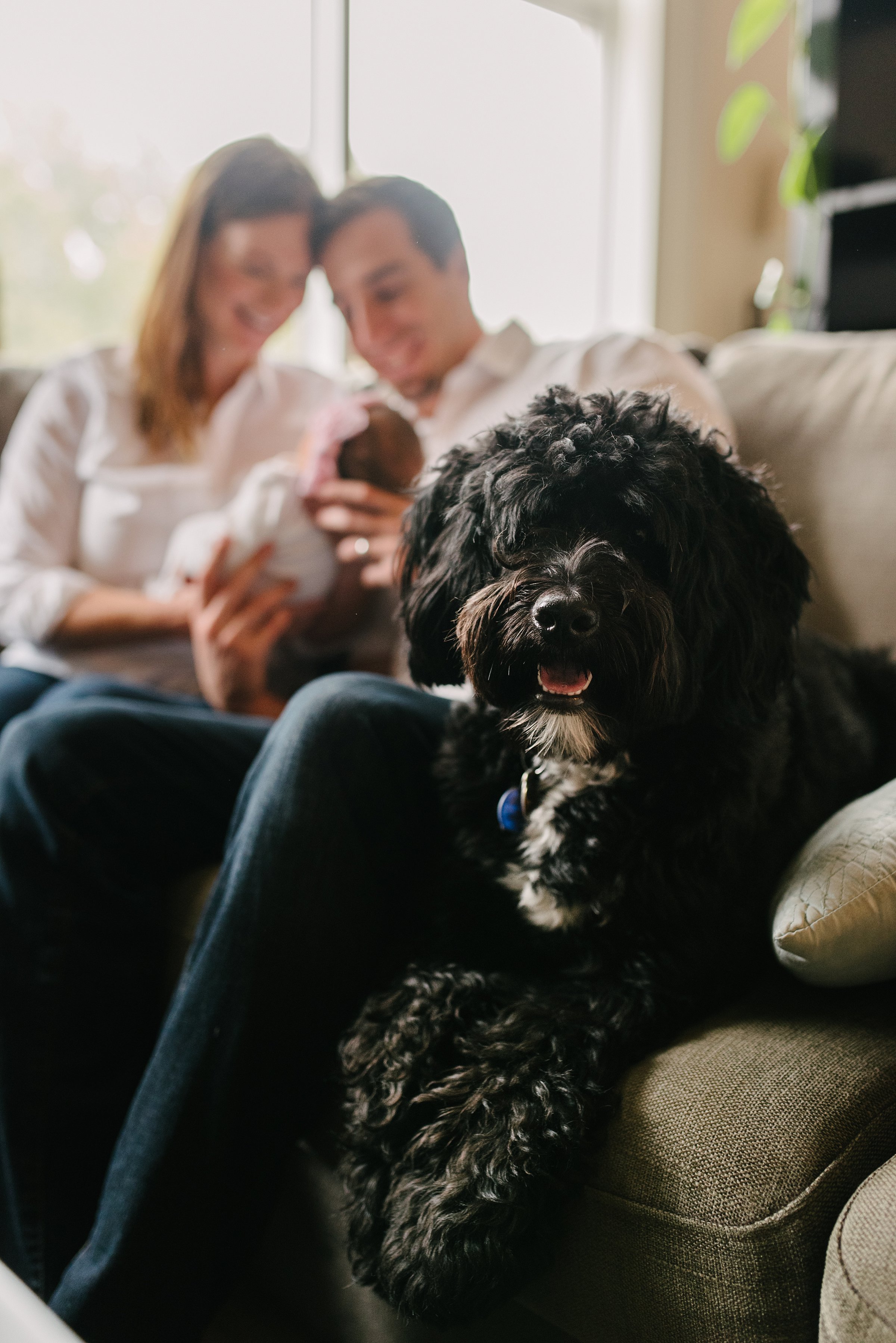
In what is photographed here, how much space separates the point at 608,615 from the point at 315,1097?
62 cm

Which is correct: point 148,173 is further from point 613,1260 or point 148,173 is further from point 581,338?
point 613,1260

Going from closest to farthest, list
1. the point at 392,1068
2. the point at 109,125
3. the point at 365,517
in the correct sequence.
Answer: the point at 392,1068 < the point at 365,517 < the point at 109,125

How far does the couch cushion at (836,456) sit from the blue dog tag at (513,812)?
0.70 m

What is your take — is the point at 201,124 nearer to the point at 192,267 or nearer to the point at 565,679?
the point at 192,267

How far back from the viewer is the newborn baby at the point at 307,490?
1598mm

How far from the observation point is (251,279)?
69.2 inches

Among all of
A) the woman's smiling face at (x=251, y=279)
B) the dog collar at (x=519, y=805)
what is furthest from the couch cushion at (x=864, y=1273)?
the woman's smiling face at (x=251, y=279)

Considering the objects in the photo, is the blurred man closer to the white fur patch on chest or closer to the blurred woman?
the blurred woman

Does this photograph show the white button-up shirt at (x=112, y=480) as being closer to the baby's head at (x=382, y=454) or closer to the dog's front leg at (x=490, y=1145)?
the baby's head at (x=382, y=454)

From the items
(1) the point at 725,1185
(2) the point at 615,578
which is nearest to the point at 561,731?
(2) the point at 615,578

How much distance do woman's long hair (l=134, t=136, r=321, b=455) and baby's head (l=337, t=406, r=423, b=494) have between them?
42cm

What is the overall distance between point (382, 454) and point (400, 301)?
28cm

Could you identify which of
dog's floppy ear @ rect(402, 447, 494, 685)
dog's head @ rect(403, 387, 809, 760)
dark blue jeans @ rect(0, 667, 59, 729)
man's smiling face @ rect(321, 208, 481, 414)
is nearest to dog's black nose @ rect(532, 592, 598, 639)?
dog's head @ rect(403, 387, 809, 760)

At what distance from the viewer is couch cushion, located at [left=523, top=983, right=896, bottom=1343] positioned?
2.53 feet
